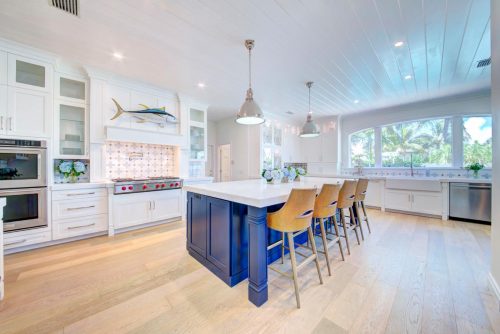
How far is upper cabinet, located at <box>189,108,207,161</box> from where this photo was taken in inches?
176

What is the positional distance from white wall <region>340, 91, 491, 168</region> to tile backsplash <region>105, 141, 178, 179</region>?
16.7 feet

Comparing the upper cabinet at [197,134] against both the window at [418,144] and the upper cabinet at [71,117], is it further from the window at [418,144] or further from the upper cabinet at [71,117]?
the window at [418,144]

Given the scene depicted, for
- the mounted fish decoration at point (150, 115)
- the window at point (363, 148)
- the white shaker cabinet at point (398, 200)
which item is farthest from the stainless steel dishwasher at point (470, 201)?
the mounted fish decoration at point (150, 115)

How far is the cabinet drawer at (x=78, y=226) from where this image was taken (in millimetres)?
2744

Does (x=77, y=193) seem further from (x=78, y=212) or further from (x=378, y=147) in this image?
(x=378, y=147)

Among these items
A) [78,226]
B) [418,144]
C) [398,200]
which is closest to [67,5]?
[78,226]

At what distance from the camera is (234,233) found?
71.9 inches

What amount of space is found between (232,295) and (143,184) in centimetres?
247

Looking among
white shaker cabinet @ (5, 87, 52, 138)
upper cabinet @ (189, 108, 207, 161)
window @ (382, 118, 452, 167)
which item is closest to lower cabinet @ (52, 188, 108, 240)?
white shaker cabinet @ (5, 87, 52, 138)

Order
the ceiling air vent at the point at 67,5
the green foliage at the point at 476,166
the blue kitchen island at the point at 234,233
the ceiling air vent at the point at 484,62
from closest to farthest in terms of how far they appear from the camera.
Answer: the blue kitchen island at the point at 234,233 → the ceiling air vent at the point at 67,5 → the ceiling air vent at the point at 484,62 → the green foliage at the point at 476,166

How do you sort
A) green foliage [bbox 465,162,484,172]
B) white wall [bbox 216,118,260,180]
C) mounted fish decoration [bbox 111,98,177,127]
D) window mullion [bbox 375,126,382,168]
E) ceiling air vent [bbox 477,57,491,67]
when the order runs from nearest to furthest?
1. ceiling air vent [bbox 477,57,491,67]
2. mounted fish decoration [bbox 111,98,177,127]
3. green foliage [bbox 465,162,484,172]
4. window mullion [bbox 375,126,382,168]
5. white wall [bbox 216,118,260,180]

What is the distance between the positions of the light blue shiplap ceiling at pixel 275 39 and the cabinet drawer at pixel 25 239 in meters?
2.48

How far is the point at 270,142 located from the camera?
19.3 ft

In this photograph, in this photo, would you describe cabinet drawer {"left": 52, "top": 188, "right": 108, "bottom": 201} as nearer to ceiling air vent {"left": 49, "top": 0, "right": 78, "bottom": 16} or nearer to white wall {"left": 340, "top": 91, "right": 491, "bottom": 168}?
ceiling air vent {"left": 49, "top": 0, "right": 78, "bottom": 16}
